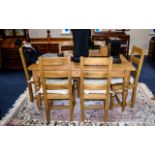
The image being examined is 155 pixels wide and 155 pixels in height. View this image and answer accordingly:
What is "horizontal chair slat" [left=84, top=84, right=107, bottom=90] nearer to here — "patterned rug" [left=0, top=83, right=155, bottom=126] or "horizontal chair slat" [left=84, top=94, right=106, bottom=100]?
"horizontal chair slat" [left=84, top=94, right=106, bottom=100]

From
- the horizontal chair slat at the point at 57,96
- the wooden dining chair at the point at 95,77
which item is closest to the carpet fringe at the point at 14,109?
the horizontal chair slat at the point at 57,96

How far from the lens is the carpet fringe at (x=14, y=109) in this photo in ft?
7.33

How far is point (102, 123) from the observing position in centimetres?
220

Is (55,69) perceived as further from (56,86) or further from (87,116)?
(87,116)

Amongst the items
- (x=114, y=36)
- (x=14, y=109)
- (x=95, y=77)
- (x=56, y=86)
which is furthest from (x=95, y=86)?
(x=114, y=36)

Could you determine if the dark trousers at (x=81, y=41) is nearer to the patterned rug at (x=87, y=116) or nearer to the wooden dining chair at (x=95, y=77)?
the wooden dining chair at (x=95, y=77)

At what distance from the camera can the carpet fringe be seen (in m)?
2.23

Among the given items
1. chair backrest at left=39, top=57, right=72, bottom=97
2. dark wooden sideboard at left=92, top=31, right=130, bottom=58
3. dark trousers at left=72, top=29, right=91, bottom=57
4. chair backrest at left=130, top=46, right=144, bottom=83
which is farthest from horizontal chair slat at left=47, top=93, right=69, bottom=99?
dark wooden sideboard at left=92, top=31, right=130, bottom=58

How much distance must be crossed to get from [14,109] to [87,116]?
101cm

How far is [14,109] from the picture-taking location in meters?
2.51
